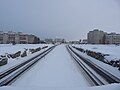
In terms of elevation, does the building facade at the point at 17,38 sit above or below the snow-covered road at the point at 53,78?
above

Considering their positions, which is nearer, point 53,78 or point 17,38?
point 53,78

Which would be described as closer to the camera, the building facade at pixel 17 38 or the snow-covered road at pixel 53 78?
the snow-covered road at pixel 53 78

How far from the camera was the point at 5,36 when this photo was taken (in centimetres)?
17575

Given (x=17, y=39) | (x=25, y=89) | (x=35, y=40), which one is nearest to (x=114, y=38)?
(x=35, y=40)

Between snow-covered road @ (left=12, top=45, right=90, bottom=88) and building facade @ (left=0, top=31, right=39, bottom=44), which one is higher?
building facade @ (left=0, top=31, right=39, bottom=44)

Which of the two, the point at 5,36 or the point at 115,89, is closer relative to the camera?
the point at 115,89

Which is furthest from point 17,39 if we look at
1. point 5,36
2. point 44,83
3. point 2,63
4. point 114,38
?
point 44,83

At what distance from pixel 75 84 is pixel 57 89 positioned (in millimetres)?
2360

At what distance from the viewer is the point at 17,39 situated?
179875 mm

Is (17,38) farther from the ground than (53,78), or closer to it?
farther from the ground

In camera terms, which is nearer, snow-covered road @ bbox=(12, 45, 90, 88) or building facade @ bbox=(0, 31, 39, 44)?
snow-covered road @ bbox=(12, 45, 90, 88)

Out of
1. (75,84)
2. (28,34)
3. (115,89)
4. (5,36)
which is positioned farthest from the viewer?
(28,34)

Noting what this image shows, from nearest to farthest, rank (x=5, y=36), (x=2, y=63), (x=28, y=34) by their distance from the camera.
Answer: (x=2, y=63) < (x=5, y=36) < (x=28, y=34)

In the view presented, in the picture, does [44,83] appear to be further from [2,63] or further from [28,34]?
[28,34]
